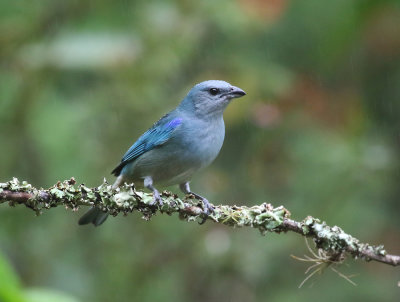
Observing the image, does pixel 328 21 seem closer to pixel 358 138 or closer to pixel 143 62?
pixel 358 138

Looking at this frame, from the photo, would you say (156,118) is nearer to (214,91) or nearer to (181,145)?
(214,91)

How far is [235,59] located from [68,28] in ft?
4.99

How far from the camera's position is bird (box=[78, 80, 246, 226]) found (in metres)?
4.05

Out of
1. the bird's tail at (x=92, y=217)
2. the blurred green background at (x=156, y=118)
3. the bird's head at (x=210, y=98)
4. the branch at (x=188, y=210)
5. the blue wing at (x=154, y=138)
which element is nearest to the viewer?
the branch at (x=188, y=210)

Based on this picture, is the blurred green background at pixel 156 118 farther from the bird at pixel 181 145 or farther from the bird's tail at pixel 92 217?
the bird's tail at pixel 92 217

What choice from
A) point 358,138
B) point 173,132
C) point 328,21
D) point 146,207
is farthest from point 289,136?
point 146,207

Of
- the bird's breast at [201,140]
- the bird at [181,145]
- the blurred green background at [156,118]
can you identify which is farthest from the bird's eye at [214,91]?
the blurred green background at [156,118]

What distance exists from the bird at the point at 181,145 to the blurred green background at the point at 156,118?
3.13ft

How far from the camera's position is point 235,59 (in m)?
5.79

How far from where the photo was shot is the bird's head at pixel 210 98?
4305mm

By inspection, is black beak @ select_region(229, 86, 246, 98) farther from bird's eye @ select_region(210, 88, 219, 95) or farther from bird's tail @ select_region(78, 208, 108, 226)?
bird's tail @ select_region(78, 208, 108, 226)

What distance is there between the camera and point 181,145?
4.10m

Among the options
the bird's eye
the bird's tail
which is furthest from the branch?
the bird's eye

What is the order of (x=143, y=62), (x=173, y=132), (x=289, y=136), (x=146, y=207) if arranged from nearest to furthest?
1. (x=146, y=207)
2. (x=173, y=132)
3. (x=143, y=62)
4. (x=289, y=136)
